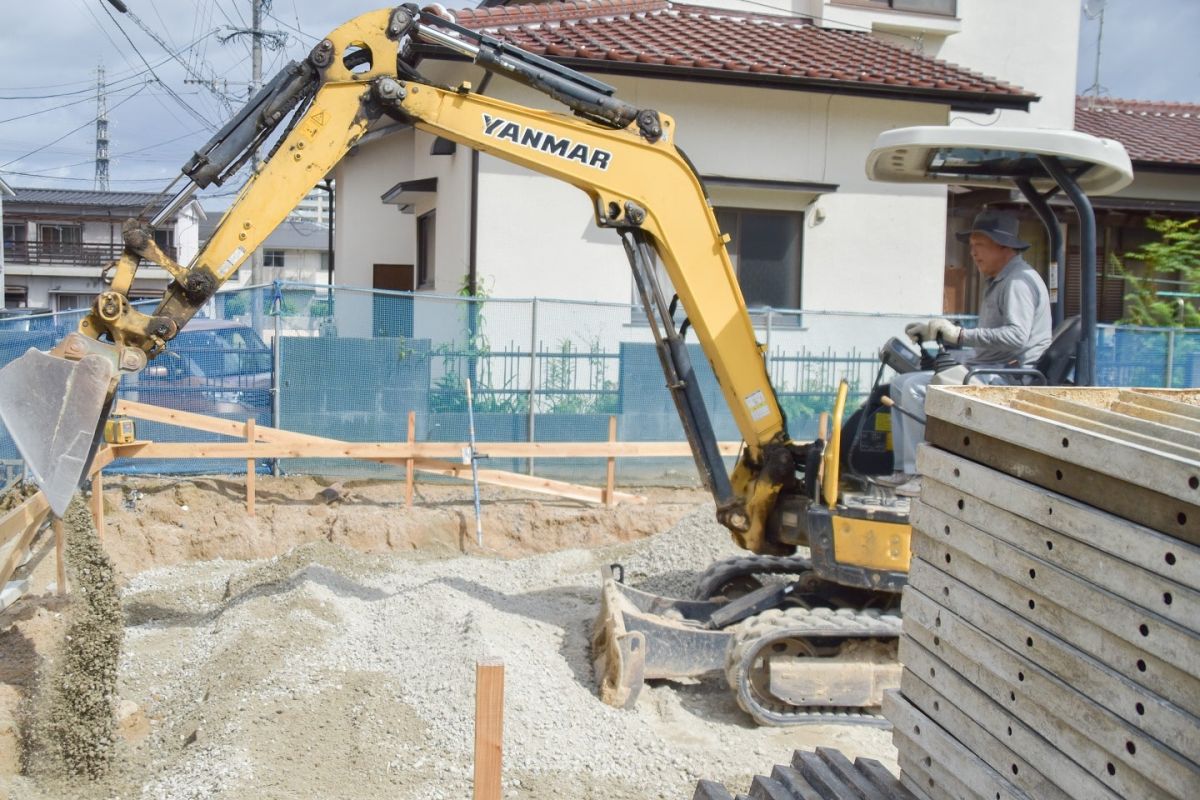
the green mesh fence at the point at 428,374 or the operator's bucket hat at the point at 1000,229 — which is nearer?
the operator's bucket hat at the point at 1000,229

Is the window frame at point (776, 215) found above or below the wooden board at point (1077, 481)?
above

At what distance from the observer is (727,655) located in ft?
20.9

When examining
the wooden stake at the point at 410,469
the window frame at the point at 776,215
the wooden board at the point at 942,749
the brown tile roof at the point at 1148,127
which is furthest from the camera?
the brown tile roof at the point at 1148,127

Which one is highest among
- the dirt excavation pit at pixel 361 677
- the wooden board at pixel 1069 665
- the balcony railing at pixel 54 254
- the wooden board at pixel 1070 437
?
the balcony railing at pixel 54 254

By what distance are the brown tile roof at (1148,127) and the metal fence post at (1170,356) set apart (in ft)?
13.8

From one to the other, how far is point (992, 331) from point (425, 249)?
456 inches

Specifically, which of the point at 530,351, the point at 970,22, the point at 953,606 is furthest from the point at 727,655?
the point at 970,22

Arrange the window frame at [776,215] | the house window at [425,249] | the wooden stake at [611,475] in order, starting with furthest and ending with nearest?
the house window at [425,249] < the window frame at [776,215] < the wooden stake at [611,475]

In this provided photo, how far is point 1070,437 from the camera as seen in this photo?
2.29 meters

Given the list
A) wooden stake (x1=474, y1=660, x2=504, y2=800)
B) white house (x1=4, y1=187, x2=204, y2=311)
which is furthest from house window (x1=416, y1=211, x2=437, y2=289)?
white house (x1=4, y1=187, x2=204, y2=311)

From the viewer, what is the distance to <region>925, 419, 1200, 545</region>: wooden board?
2.03 meters

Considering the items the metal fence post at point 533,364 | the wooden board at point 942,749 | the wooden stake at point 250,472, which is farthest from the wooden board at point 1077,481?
the metal fence post at point 533,364

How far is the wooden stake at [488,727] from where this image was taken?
3070 millimetres

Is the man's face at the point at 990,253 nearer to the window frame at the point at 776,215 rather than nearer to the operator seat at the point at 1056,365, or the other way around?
the operator seat at the point at 1056,365
